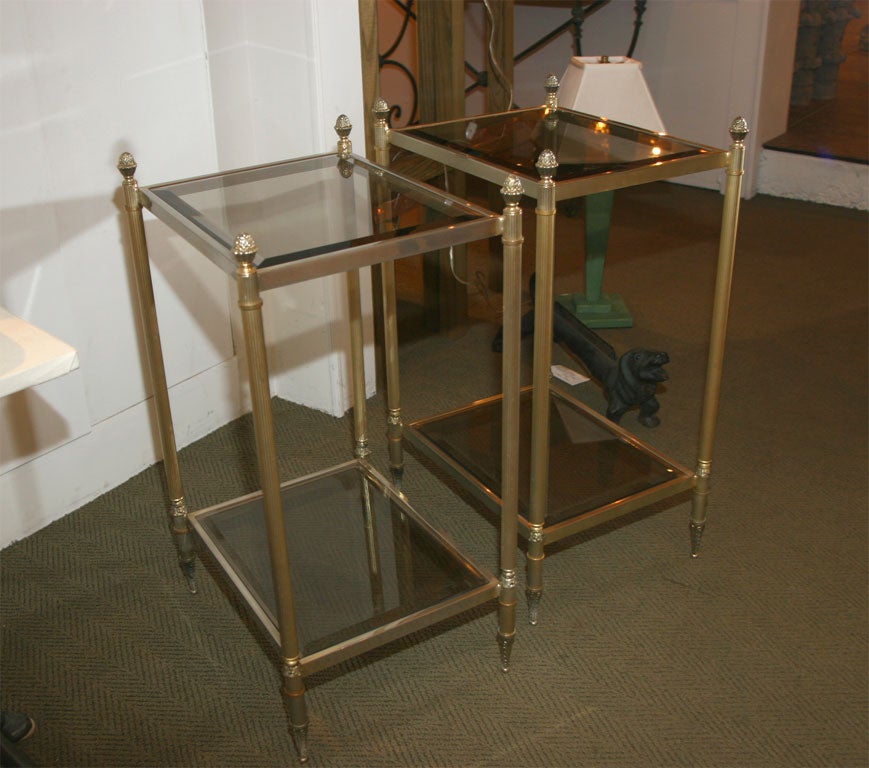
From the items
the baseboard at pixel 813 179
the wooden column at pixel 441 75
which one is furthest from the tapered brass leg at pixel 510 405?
the baseboard at pixel 813 179

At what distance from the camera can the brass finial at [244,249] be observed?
114 cm

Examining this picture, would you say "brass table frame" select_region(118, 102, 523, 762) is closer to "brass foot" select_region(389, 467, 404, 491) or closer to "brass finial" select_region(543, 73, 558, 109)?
"brass foot" select_region(389, 467, 404, 491)

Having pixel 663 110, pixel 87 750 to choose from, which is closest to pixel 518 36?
pixel 663 110

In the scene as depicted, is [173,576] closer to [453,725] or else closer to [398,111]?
[453,725]

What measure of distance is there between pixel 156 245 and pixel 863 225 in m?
2.60

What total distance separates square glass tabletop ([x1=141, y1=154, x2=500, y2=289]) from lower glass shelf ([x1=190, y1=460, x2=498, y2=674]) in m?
0.58

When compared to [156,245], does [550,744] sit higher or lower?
lower

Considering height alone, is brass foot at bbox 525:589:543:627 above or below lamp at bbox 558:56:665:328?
Result: below

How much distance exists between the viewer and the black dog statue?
7.21 ft

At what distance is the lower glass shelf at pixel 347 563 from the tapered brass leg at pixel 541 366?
0.41 feet

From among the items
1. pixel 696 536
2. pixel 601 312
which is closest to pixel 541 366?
pixel 696 536

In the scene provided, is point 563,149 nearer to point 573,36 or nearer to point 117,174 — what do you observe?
point 117,174

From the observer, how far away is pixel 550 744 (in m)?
1.52

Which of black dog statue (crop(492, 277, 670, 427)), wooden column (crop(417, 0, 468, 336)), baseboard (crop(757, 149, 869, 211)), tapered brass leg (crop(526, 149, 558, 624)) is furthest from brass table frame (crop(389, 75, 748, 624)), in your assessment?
baseboard (crop(757, 149, 869, 211))
